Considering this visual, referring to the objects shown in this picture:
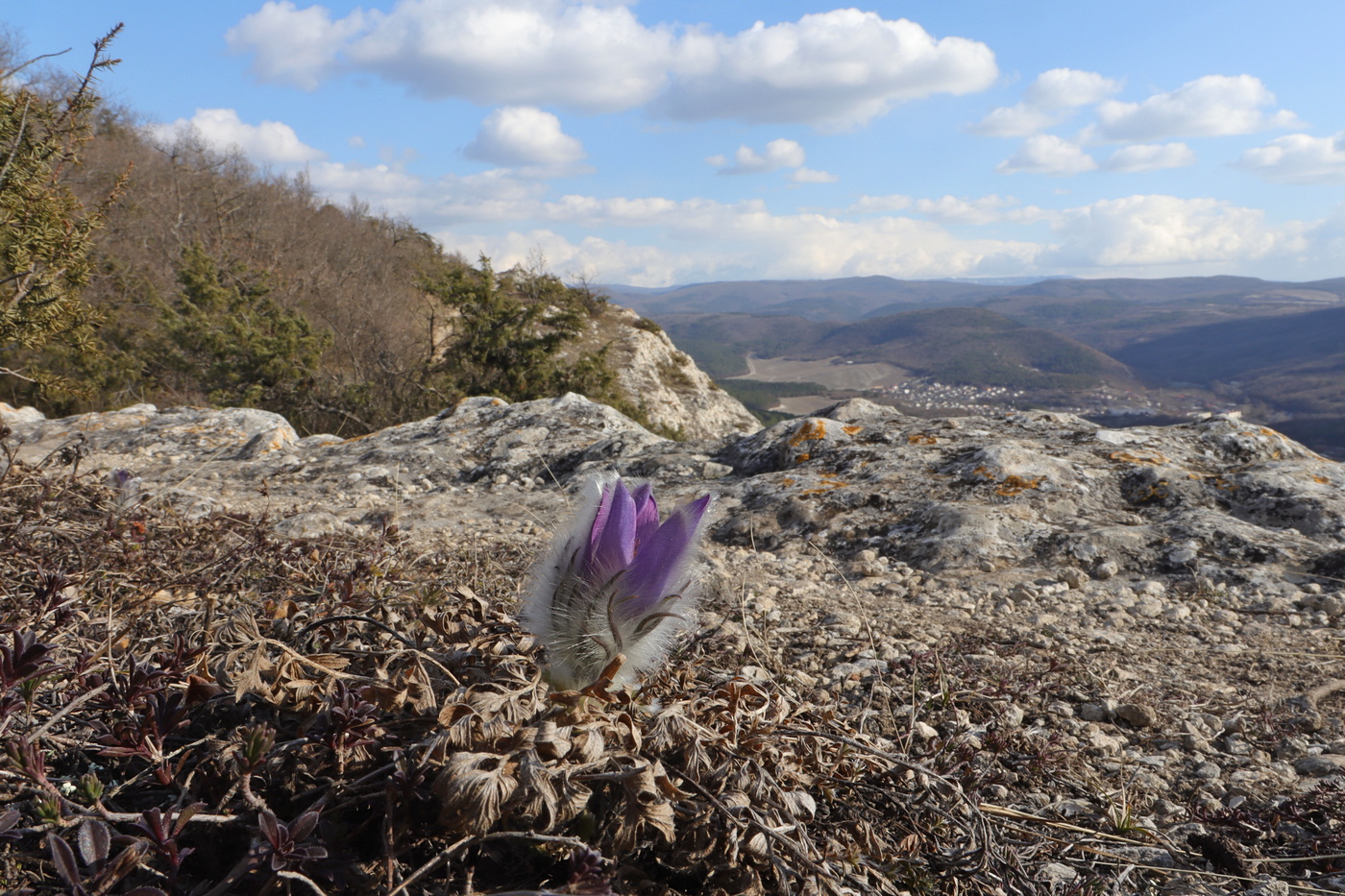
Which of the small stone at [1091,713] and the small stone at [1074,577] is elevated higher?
the small stone at [1074,577]

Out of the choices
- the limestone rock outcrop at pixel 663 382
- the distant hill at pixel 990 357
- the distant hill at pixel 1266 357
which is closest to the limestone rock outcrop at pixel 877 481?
the limestone rock outcrop at pixel 663 382

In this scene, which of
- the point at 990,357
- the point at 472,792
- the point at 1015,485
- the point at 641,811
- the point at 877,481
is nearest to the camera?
the point at 472,792

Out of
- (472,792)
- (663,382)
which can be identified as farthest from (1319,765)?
(663,382)

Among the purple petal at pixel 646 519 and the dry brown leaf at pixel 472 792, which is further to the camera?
the purple petal at pixel 646 519

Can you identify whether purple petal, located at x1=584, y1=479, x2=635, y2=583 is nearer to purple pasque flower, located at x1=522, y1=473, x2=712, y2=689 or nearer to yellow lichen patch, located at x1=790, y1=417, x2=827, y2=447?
purple pasque flower, located at x1=522, y1=473, x2=712, y2=689

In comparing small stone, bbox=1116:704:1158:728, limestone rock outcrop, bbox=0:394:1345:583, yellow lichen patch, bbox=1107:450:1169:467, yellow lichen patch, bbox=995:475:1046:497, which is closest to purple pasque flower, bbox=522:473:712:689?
small stone, bbox=1116:704:1158:728

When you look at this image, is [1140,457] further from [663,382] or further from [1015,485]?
[663,382]

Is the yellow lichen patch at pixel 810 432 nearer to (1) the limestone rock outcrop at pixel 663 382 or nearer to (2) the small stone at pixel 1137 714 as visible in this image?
(2) the small stone at pixel 1137 714
